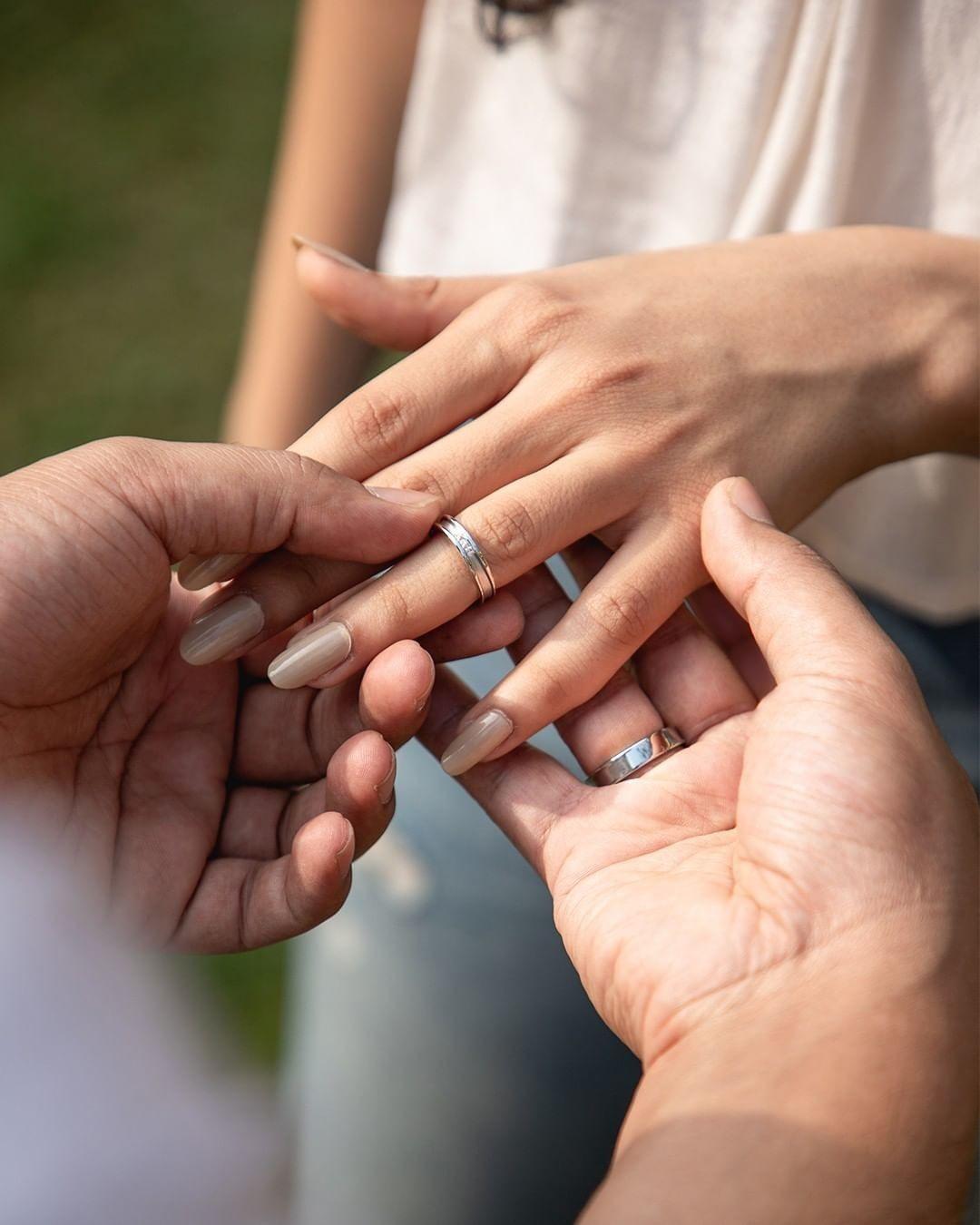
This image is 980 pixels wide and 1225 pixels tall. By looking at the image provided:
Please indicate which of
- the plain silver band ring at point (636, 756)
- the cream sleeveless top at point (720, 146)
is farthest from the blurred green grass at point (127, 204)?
the plain silver band ring at point (636, 756)

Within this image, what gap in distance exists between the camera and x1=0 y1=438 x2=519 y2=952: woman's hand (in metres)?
1.09

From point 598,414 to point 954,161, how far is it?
0.49 meters

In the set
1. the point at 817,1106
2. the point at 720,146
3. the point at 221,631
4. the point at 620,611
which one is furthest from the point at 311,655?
the point at 720,146

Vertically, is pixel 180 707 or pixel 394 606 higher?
pixel 394 606

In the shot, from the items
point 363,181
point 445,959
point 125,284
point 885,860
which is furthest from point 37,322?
point 885,860

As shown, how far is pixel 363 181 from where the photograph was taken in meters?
1.54

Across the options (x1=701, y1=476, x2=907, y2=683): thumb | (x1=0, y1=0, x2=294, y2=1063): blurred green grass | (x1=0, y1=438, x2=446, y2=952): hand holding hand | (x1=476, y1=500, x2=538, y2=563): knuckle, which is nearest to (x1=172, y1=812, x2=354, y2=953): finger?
(x1=0, y1=438, x2=446, y2=952): hand holding hand

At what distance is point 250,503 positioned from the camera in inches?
43.7

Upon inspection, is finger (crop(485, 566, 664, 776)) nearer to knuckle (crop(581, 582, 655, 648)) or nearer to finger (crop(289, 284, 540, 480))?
knuckle (crop(581, 582, 655, 648))

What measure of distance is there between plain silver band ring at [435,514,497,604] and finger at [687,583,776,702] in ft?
A: 0.97

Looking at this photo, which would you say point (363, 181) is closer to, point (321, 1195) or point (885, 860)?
point (885, 860)

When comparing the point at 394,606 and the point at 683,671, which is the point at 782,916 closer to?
the point at 683,671

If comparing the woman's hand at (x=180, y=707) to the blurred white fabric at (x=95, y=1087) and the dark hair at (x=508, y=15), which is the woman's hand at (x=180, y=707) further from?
Result: the dark hair at (x=508, y=15)

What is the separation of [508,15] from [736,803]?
0.93 metres
